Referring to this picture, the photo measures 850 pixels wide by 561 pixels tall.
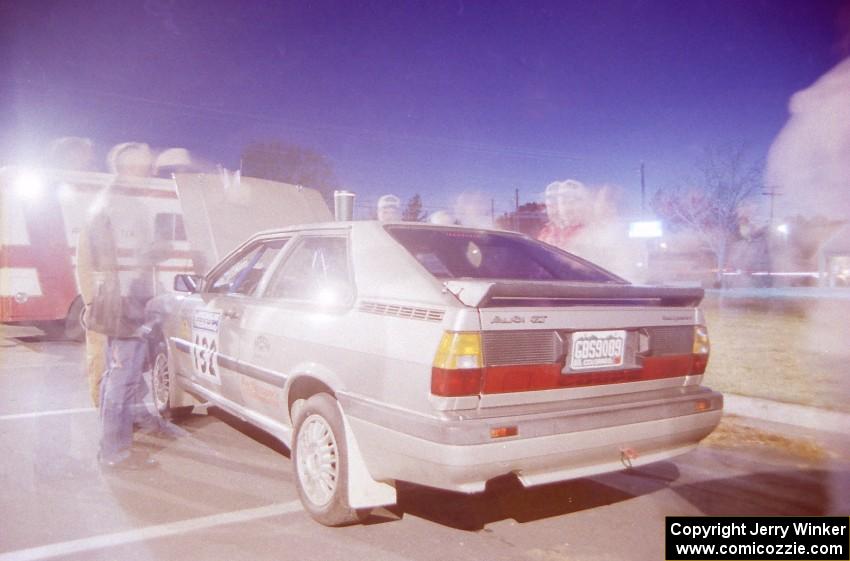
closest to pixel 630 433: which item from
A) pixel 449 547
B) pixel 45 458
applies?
pixel 449 547

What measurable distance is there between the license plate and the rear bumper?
21 cm

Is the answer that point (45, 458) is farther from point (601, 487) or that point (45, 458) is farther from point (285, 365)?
point (601, 487)

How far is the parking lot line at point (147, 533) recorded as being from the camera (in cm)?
311

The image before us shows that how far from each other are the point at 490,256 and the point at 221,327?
1885 millimetres

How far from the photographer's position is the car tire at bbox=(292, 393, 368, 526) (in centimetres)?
327

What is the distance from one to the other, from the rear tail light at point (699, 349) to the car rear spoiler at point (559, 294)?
20 centimetres

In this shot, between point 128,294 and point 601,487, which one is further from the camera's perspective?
point 128,294

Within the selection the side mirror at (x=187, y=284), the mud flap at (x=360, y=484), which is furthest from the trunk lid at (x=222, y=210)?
the mud flap at (x=360, y=484)

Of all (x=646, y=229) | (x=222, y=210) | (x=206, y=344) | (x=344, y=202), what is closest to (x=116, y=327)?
(x=206, y=344)

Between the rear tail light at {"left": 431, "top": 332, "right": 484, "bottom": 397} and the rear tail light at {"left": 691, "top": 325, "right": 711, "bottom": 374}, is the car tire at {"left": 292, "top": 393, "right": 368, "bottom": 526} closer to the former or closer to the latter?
the rear tail light at {"left": 431, "top": 332, "right": 484, "bottom": 397}

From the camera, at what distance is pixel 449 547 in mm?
3201

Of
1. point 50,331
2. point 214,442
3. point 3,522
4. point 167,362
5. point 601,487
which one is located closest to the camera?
point 3,522

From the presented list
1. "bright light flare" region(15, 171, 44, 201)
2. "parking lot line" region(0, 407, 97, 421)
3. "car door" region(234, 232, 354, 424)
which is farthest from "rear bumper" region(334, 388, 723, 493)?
"bright light flare" region(15, 171, 44, 201)

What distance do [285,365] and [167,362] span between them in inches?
89.0
